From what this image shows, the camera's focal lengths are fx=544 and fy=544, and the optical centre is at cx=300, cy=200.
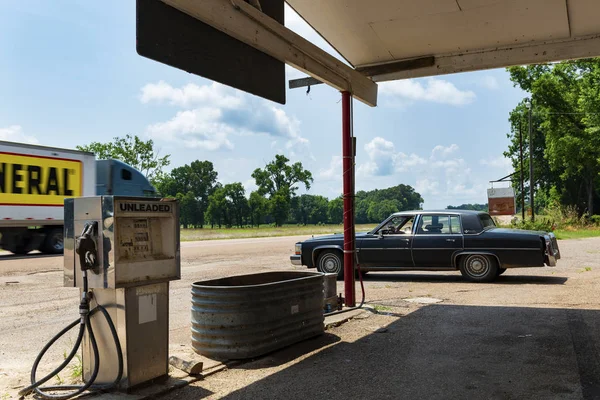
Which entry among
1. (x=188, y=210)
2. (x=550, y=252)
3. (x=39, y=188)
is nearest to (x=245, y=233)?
(x=39, y=188)

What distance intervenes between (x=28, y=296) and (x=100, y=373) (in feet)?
22.1

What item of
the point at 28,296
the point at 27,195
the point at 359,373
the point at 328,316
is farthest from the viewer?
the point at 27,195

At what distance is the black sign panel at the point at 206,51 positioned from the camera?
4.62 meters

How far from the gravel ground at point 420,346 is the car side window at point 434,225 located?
1202mm

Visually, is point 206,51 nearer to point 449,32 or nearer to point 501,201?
point 449,32

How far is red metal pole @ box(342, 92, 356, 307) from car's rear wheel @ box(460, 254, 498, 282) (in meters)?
4.03

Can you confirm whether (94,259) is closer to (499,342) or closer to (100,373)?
(100,373)

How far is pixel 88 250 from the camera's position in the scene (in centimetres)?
450

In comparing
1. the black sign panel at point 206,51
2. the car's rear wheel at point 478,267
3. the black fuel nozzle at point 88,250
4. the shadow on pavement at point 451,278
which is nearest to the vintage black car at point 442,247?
the car's rear wheel at point 478,267

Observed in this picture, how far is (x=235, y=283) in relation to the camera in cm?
658

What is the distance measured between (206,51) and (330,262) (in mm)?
7884

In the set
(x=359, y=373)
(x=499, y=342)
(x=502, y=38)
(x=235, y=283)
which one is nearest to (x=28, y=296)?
(x=235, y=283)

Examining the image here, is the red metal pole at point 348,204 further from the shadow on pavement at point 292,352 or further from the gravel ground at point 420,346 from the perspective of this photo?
the shadow on pavement at point 292,352

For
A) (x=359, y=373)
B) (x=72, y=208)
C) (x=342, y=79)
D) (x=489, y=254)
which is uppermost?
(x=342, y=79)
